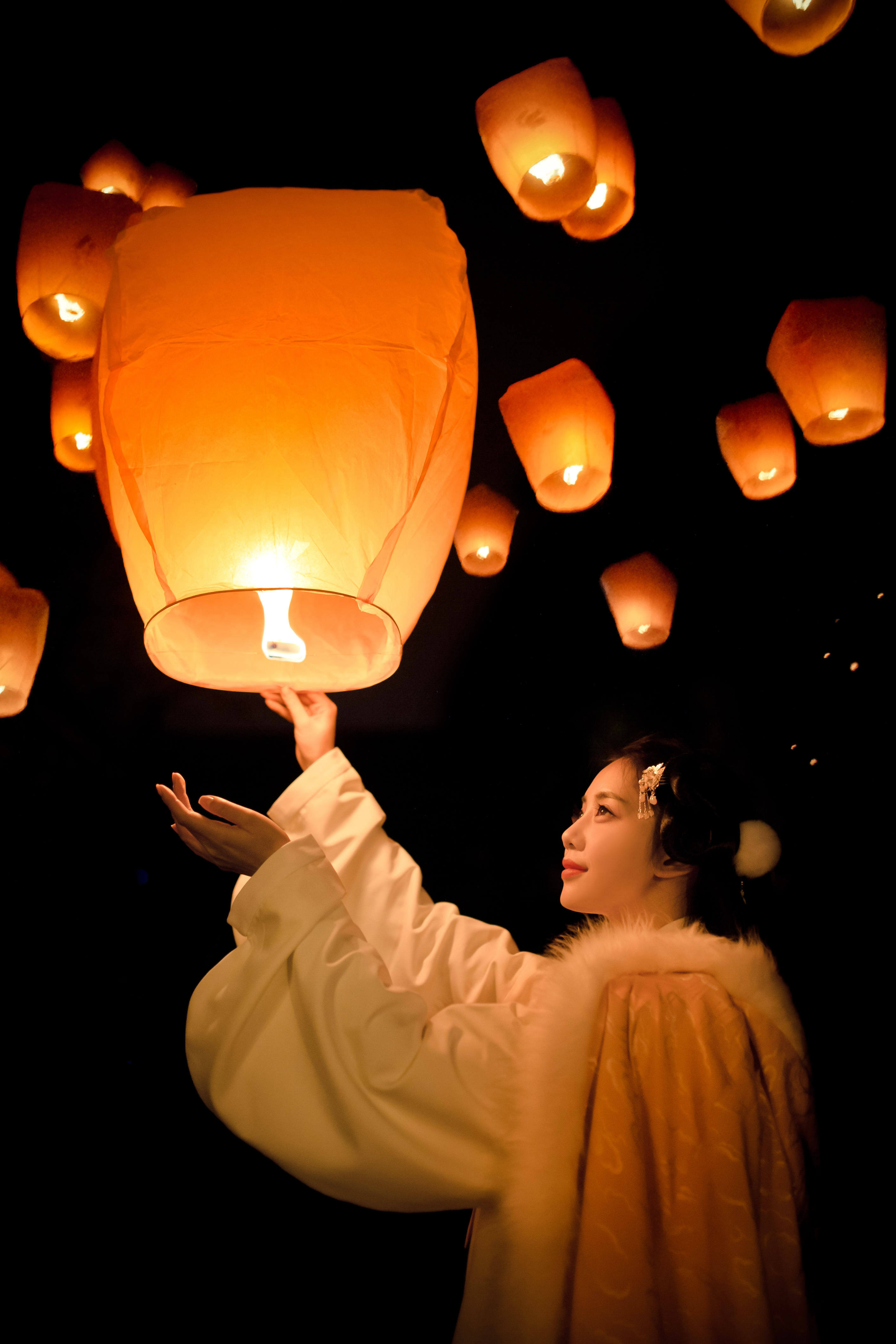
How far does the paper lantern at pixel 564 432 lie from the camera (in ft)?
5.85

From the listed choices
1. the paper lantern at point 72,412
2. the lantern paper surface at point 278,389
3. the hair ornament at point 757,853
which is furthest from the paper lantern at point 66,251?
the hair ornament at point 757,853

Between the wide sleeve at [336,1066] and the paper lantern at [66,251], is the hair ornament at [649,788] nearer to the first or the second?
the wide sleeve at [336,1066]

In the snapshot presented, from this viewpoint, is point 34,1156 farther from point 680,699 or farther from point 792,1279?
point 680,699

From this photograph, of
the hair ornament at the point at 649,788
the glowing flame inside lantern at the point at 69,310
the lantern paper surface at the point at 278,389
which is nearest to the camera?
the lantern paper surface at the point at 278,389

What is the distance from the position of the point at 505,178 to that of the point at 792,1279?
1831mm

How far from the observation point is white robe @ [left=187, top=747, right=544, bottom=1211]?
1248mm

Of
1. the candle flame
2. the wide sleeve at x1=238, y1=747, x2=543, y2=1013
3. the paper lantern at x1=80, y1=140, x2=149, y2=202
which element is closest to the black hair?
the wide sleeve at x1=238, y1=747, x2=543, y2=1013

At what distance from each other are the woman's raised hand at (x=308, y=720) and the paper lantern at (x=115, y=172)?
4.42 ft

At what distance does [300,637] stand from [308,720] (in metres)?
0.54

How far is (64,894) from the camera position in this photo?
2299mm

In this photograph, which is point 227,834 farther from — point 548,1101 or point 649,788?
point 649,788

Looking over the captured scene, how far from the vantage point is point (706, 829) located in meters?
1.70

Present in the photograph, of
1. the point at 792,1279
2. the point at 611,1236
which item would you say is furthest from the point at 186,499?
the point at 792,1279

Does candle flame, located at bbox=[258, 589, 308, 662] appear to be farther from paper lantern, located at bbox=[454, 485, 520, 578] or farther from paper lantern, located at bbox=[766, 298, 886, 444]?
paper lantern, located at bbox=[766, 298, 886, 444]
